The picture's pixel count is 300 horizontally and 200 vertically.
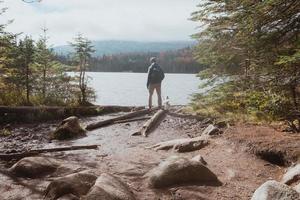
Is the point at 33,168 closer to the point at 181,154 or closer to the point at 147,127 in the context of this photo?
the point at 181,154

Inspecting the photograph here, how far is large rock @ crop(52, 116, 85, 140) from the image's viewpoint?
12.9 m

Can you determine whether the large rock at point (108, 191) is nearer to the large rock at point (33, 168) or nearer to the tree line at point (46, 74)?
the large rock at point (33, 168)

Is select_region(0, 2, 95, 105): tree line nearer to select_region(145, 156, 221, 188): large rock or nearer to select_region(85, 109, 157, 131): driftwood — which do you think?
select_region(85, 109, 157, 131): driftwood

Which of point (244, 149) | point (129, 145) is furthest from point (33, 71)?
point (244, 149)

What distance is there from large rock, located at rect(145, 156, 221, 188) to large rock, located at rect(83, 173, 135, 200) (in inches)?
30.5

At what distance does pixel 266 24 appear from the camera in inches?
405

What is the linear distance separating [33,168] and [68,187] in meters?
1.93

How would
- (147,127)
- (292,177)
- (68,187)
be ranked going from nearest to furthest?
(68,187)
(292,177)
(147,127)

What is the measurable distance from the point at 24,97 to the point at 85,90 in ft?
13.2

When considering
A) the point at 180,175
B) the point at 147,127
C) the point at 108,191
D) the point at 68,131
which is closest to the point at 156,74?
the point at 147,127

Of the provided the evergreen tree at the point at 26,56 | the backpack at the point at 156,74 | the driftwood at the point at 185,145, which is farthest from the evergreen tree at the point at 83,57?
the driftwood at the point at 185,145

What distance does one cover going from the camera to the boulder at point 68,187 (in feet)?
20.5

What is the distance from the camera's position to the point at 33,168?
7836 mm

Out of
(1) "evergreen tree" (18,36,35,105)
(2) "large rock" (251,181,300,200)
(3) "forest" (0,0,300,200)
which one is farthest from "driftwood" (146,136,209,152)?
(1) "evergreen tree" (18,36,35,105)
